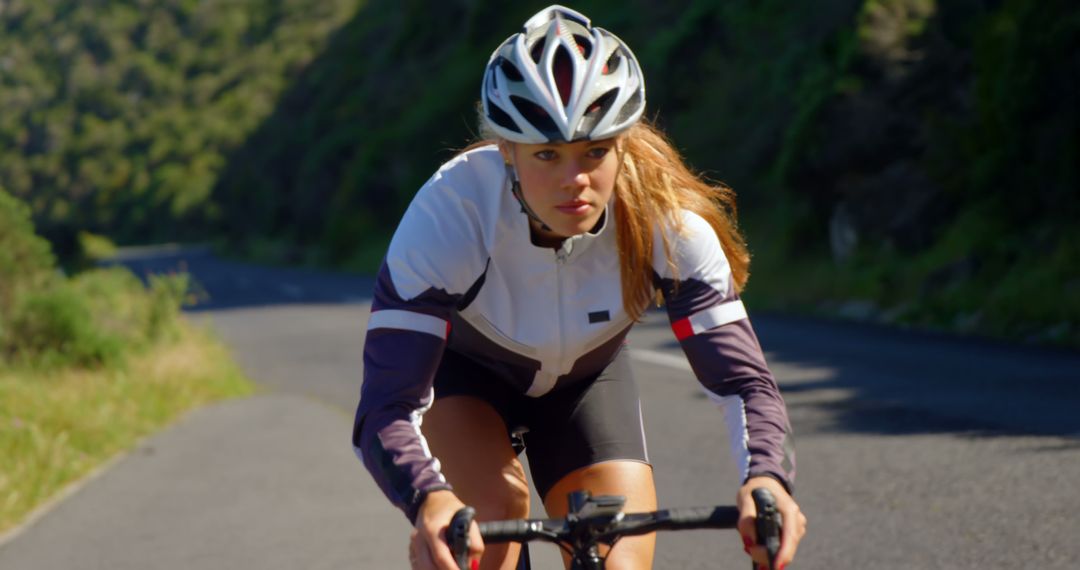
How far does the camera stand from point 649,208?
326 centimetres

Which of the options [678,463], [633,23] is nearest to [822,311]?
[678,463]

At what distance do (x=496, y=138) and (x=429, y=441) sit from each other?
30.3 inches

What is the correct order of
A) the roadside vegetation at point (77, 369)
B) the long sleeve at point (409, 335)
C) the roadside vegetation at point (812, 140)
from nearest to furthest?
the long sleeve at point (409, 335)
the roadside vegetation at point (77, 369)
the roadside vegetation at point (812, 140)

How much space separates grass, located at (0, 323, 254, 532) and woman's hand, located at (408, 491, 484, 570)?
5596 millimetres

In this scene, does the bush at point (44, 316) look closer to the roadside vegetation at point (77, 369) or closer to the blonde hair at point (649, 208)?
the roadside vegetation at point (77, 369)

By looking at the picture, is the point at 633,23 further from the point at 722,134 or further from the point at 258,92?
the point at 258,92

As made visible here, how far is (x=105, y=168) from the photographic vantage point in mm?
111688

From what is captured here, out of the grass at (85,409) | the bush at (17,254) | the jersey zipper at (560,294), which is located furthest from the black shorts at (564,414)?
the bush at (17,254)

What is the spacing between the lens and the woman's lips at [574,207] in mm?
3045

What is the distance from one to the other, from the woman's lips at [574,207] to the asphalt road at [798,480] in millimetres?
3350

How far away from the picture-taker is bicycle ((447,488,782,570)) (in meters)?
2.67

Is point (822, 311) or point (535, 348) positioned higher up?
point (535, 348)

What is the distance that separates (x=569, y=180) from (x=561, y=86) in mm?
203

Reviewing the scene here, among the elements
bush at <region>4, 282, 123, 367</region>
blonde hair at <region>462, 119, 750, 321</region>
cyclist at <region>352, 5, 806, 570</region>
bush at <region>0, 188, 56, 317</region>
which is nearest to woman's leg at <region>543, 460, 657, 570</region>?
cyclist at <region>352, 5, 806, 570</region>
